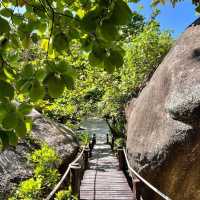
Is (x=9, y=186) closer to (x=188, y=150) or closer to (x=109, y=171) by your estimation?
(x=188, y=150)

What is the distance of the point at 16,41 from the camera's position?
6.48 ft

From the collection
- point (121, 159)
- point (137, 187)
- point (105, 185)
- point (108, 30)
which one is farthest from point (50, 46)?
point (121, 159)

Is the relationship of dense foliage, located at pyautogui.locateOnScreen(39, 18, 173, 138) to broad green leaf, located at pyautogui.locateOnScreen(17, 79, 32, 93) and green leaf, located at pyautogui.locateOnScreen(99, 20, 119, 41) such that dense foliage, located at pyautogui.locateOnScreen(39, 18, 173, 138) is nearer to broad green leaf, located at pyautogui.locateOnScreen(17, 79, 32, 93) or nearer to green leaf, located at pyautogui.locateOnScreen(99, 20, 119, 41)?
broad green leaf, located at pyautogui.locateOnScreen(17, 79, 32, 93)

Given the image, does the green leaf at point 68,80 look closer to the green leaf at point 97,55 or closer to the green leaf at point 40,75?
the green leaf at point 40,75

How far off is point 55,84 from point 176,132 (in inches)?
214

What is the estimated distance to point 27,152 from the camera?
7574 mm

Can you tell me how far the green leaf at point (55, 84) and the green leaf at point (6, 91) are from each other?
0.15 metres

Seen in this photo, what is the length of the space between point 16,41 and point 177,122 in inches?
207

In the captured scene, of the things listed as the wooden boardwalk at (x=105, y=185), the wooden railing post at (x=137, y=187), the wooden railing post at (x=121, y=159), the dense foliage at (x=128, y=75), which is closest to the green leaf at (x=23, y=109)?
the wooden railing post at (x=137, y=187)

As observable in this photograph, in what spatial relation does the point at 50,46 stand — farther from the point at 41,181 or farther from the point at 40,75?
the point at 41,181

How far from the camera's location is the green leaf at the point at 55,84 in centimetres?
156

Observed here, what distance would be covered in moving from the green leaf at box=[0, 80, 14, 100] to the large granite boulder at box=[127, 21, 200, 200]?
4998 millimetres

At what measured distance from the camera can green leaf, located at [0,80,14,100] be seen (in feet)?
4.93

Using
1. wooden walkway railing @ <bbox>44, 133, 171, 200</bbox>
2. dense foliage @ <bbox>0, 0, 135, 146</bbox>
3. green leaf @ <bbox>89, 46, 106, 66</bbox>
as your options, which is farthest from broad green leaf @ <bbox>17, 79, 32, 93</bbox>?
wooden walkway railing @ <bbox>44, 133, 171, 200</bbox>
